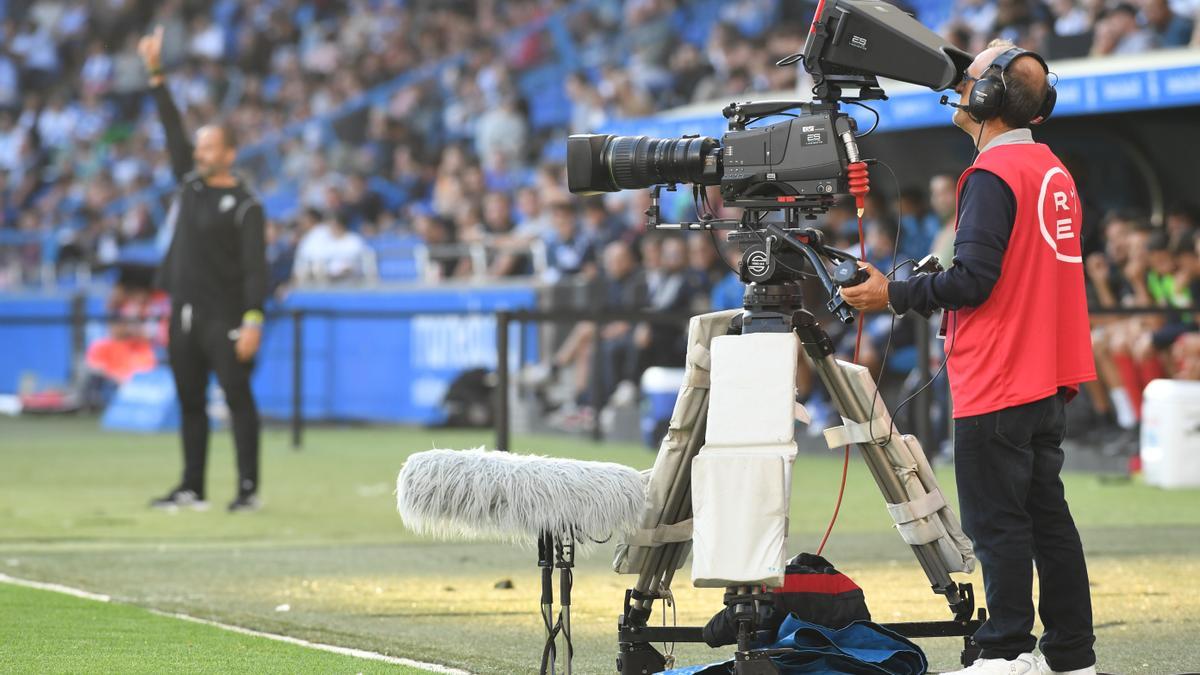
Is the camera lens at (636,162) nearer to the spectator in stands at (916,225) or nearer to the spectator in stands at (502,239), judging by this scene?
the spectator in stands at (916,225)

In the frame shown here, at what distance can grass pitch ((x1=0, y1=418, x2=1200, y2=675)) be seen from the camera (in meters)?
6.14

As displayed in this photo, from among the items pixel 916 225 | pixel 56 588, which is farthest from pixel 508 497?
pixel 916 225

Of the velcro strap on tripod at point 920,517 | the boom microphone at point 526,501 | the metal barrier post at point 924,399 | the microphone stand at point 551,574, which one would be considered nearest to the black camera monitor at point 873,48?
the velcro strap on tripod at point 920,517

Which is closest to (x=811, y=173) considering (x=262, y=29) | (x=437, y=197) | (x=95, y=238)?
(x=437, y=197)

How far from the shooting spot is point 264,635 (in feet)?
21.1

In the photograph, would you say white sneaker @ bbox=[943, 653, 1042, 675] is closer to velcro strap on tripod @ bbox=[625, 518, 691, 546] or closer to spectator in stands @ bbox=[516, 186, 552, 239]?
velcro strap on tripod @ bbox=[625, 518, 691, 546]

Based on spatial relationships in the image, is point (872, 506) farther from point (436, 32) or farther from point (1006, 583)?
point (436, 32)

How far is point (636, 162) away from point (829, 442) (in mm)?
994

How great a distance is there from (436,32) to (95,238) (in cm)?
616

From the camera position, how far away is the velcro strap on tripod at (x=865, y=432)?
16.9ft

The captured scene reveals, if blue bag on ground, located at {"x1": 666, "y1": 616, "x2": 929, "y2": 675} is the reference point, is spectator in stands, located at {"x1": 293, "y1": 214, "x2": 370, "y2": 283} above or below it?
above

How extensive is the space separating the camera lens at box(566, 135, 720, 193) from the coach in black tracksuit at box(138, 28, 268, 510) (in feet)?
19.8

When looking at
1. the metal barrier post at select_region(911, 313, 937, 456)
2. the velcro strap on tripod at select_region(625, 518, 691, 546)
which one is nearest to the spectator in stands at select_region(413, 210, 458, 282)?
the metal barrier post at select_region(911, 313, 937, 456)

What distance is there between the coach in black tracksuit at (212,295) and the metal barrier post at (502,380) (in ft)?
4.91
